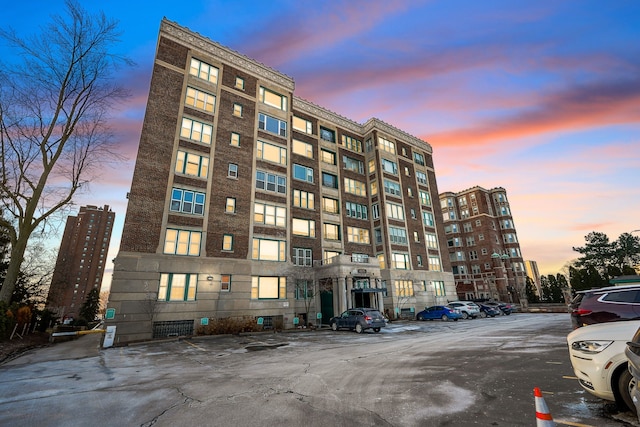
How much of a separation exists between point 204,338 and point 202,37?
26.7 meters

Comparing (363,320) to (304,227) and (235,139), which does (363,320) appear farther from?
(235,139)

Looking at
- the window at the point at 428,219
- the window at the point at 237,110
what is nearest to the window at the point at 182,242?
the window at the point at 237,110

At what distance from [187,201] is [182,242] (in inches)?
132

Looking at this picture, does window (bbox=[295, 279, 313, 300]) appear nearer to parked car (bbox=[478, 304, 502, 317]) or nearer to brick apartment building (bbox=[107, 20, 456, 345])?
brick apartment building (bbox=[107, 20, 456, 345])

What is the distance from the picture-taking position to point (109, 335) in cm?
1742

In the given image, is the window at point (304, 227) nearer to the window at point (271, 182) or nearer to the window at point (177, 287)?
the window at point (271, 182)

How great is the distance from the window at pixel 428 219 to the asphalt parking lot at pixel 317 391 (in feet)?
101

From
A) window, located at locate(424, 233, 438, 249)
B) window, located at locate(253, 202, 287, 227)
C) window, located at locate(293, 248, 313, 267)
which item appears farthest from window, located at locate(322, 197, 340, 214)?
window, located at locate(424, 233, 438, 249)

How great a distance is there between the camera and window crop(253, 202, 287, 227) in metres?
26.8

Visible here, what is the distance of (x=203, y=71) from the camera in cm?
2764

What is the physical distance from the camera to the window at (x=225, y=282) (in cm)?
2307

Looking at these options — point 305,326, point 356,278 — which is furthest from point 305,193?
point 305,326

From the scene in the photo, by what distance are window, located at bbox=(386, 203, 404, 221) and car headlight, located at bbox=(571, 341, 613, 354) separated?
1260 inches

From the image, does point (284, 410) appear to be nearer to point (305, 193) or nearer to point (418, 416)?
point (418, 416)
